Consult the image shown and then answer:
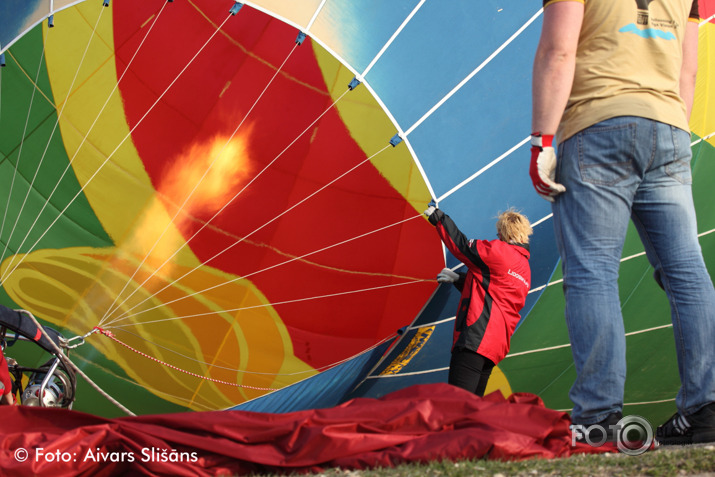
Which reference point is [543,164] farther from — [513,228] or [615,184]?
[513,228]

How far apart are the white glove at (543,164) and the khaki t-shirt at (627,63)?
0.10 meters

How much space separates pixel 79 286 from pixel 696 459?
9.90 feet

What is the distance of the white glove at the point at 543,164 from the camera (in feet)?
5.53

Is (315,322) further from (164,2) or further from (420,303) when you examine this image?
(164,2)

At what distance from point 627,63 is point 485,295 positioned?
4.52 feet

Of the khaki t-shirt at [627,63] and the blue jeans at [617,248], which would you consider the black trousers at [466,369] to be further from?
the khaki t-shirt at [627,63]

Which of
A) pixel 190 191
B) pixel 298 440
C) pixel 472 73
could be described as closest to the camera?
pixel 298 440

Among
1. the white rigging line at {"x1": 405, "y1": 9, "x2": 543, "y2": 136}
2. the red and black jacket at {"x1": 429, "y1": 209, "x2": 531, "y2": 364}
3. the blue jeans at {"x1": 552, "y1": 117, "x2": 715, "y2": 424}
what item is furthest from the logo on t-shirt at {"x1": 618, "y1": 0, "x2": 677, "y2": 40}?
the white rigging line at {"x1": 405, "y1": 9, "x2": 543, "y2": 136}

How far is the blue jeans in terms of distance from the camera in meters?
1.61

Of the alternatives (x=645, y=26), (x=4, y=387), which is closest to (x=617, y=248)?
(x=645, y=26)

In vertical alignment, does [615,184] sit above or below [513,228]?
above

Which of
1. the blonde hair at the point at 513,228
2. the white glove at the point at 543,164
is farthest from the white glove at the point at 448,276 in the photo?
the white glove at the point at 543,164

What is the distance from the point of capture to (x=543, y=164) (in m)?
1.69

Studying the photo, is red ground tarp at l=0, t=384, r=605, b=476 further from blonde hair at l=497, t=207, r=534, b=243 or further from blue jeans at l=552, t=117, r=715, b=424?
blonde hair at l=497, t=207, r=534, b=243
